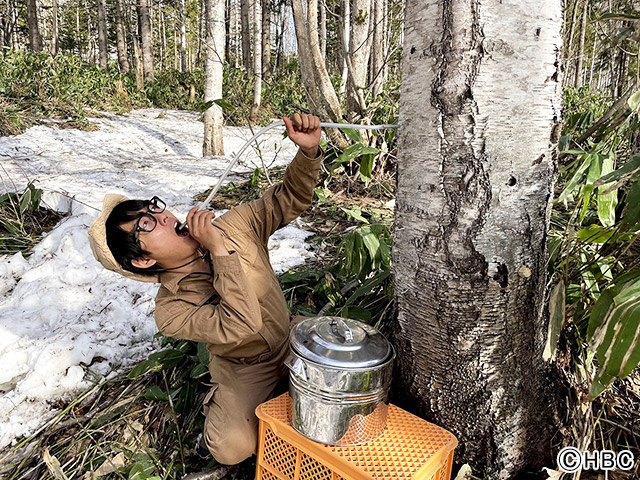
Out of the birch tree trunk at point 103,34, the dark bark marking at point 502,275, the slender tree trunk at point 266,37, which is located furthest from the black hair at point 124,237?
the birch tree trunk at point 103,34

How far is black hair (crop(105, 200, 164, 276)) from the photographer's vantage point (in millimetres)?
1388

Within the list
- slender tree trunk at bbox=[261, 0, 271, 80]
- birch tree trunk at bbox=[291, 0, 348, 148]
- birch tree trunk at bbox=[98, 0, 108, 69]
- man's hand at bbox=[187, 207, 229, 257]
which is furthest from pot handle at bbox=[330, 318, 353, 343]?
birch tree trunk at bbox=[98, 0, 108, 69]

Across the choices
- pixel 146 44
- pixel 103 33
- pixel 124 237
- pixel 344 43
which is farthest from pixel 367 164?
pixel 103 33

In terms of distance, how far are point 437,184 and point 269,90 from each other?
10.9 m

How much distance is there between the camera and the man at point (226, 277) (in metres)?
1.36

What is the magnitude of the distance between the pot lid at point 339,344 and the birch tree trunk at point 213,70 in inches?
161

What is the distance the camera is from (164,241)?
1406 millimetres

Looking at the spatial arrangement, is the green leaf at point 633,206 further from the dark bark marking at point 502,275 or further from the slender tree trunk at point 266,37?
the slender tree trunk at point 266,37

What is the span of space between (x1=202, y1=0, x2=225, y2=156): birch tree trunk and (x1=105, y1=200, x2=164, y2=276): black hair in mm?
3666

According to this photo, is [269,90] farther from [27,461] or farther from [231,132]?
[27,461]

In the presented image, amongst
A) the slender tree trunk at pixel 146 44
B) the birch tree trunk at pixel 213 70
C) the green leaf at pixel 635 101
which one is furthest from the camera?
the slender tree trunk at pixel 146 44

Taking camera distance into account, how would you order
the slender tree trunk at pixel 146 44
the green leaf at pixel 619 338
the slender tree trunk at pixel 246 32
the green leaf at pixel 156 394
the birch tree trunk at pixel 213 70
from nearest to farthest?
the green leaf at pixel 619 338 → the green leaf at pixel 156 394 → the birch tree trunk at pixel 213 70 → the slender tree trunk at pixel 146 44 → the slender tree trunk at pixel 246 32

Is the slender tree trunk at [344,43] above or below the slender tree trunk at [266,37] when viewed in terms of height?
below

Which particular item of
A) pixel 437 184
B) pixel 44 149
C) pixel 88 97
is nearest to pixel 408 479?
pixel 437 184
